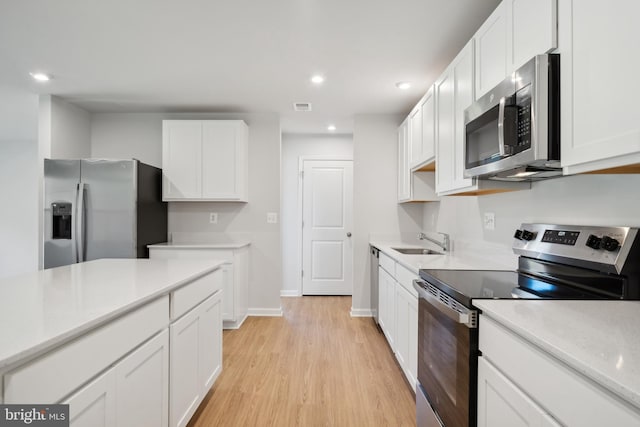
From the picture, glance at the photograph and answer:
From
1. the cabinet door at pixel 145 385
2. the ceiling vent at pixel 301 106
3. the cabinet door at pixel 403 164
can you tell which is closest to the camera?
the cabinet door at pixel 145 385

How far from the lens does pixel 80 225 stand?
10.2 feet

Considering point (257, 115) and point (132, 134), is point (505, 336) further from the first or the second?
point (132, 134)

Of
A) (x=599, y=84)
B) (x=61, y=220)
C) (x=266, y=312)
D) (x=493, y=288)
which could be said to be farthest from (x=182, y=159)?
(x=599, y=84)

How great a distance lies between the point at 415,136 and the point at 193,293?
92.4 inches

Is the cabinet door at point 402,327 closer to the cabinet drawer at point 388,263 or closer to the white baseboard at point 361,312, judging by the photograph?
the cabinet drawer at point 388,263

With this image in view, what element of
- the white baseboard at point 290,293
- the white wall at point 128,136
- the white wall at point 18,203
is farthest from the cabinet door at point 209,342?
the white wall at point 18,203

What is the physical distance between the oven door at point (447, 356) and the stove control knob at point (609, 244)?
0.57 metres

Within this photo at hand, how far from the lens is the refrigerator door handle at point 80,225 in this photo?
312 cm

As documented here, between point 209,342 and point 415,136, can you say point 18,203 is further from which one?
point 415,136

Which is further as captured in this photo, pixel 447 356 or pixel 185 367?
pixel 185 367

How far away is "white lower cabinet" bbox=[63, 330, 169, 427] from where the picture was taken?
96 cm

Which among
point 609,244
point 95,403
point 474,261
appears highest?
point 609,244

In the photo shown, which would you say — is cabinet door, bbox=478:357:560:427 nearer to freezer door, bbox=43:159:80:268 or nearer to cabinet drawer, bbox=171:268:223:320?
cabinet drawer, bbox=171:268:223:320

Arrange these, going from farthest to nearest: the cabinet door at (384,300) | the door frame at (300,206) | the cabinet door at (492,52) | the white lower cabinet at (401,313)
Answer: the door frame at (300,206), the cabinet door at (384,300), the white lower cabinet at (401,313), the cabinet door at (492,52)
